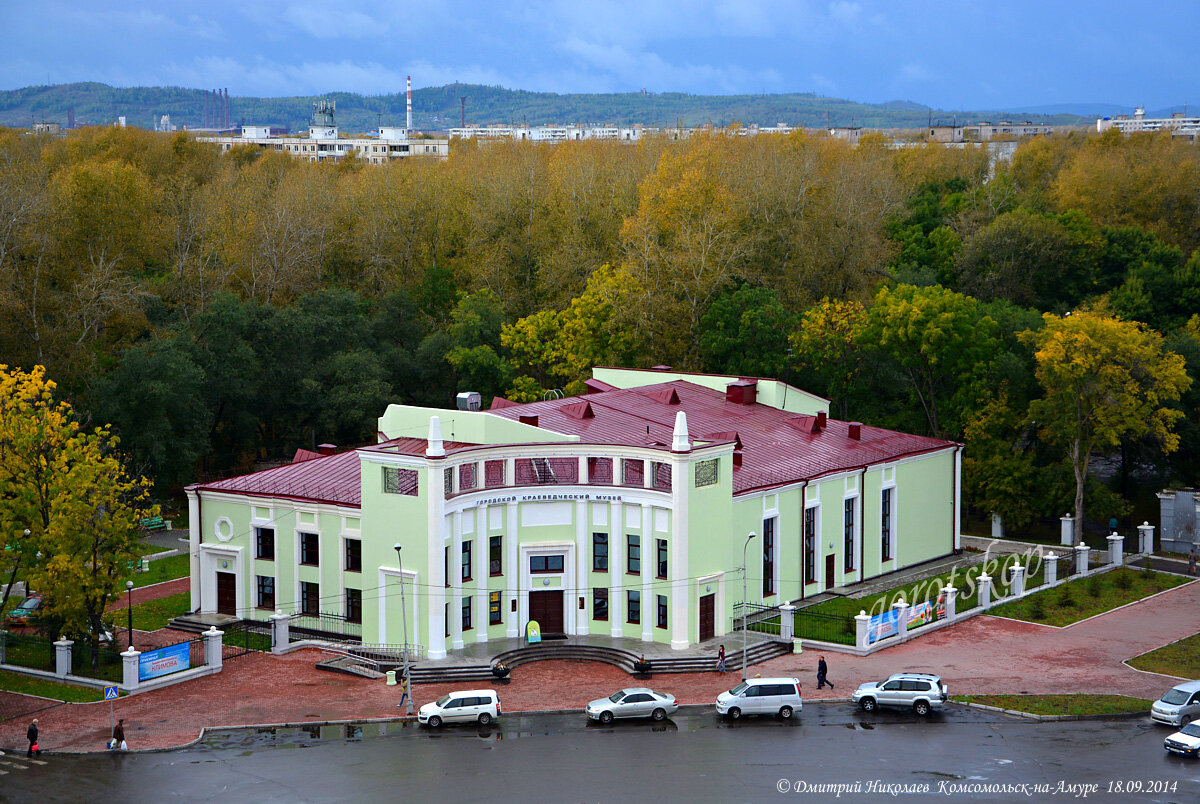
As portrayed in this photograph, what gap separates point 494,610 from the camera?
54.9 m

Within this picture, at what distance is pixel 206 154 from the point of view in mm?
136750

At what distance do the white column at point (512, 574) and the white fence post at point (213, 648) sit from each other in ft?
37.1

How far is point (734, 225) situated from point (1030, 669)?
50.4m

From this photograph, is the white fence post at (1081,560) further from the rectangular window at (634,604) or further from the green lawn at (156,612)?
the green lawn at (156,612)

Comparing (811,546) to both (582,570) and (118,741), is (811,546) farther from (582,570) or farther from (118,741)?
(118,741)

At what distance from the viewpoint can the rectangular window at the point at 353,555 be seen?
5575cm

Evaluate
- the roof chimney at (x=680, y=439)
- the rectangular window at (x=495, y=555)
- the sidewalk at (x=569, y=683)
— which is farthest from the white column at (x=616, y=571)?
the rectangular window at (x=495, y=555)

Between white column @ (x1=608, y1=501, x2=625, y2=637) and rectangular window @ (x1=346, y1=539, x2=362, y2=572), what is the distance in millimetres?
10467

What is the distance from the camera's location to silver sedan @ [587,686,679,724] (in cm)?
4553

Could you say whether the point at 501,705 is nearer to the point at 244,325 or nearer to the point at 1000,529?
the point at 1000,529

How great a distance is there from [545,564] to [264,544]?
41.9 feet

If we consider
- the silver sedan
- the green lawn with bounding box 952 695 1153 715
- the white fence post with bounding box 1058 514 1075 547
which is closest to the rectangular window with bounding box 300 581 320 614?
the silver sedan

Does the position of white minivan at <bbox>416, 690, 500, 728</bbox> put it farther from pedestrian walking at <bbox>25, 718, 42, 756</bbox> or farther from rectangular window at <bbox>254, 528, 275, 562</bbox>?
rectangular window at <bbox>254, 528, 275, 562</bbox>

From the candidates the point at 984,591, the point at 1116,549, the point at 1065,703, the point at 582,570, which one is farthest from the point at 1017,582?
the point at 582,570
